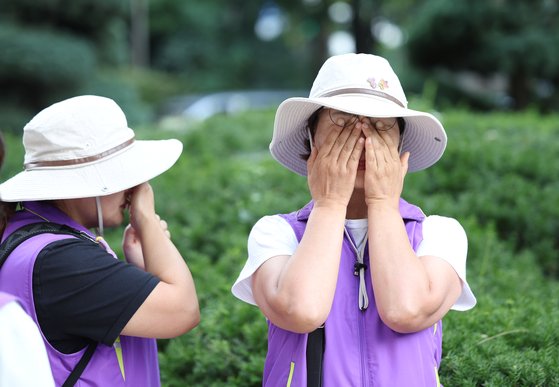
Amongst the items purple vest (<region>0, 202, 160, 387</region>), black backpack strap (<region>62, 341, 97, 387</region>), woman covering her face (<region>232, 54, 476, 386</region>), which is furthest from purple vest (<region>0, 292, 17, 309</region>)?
woman covering her face (<region>232, 54, 476, 386</region>)

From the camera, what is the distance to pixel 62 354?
6.97 feet

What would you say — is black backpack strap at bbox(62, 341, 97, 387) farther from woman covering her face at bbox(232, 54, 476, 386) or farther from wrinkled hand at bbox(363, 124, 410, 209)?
wrinkled hand at bbox(363, 124, 410, 209)

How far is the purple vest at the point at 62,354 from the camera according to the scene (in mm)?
2066

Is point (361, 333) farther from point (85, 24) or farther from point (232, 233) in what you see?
point (85, 24)

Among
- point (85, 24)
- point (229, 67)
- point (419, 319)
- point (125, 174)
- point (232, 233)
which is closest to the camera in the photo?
point (419, 319)

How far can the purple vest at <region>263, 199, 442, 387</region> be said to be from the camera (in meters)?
2.03

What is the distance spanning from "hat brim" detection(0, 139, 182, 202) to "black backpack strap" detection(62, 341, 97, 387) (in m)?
0.50

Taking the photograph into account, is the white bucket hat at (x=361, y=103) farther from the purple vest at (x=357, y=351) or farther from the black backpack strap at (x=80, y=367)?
the black backpack strap at (x=80, y=367)

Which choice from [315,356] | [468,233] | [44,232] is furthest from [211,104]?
[315,356]

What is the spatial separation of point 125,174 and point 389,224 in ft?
3.11

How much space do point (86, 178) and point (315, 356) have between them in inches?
38.7

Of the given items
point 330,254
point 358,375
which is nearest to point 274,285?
point 330,254

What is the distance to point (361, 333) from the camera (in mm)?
2090

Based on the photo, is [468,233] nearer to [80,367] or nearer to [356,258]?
[356,258]
